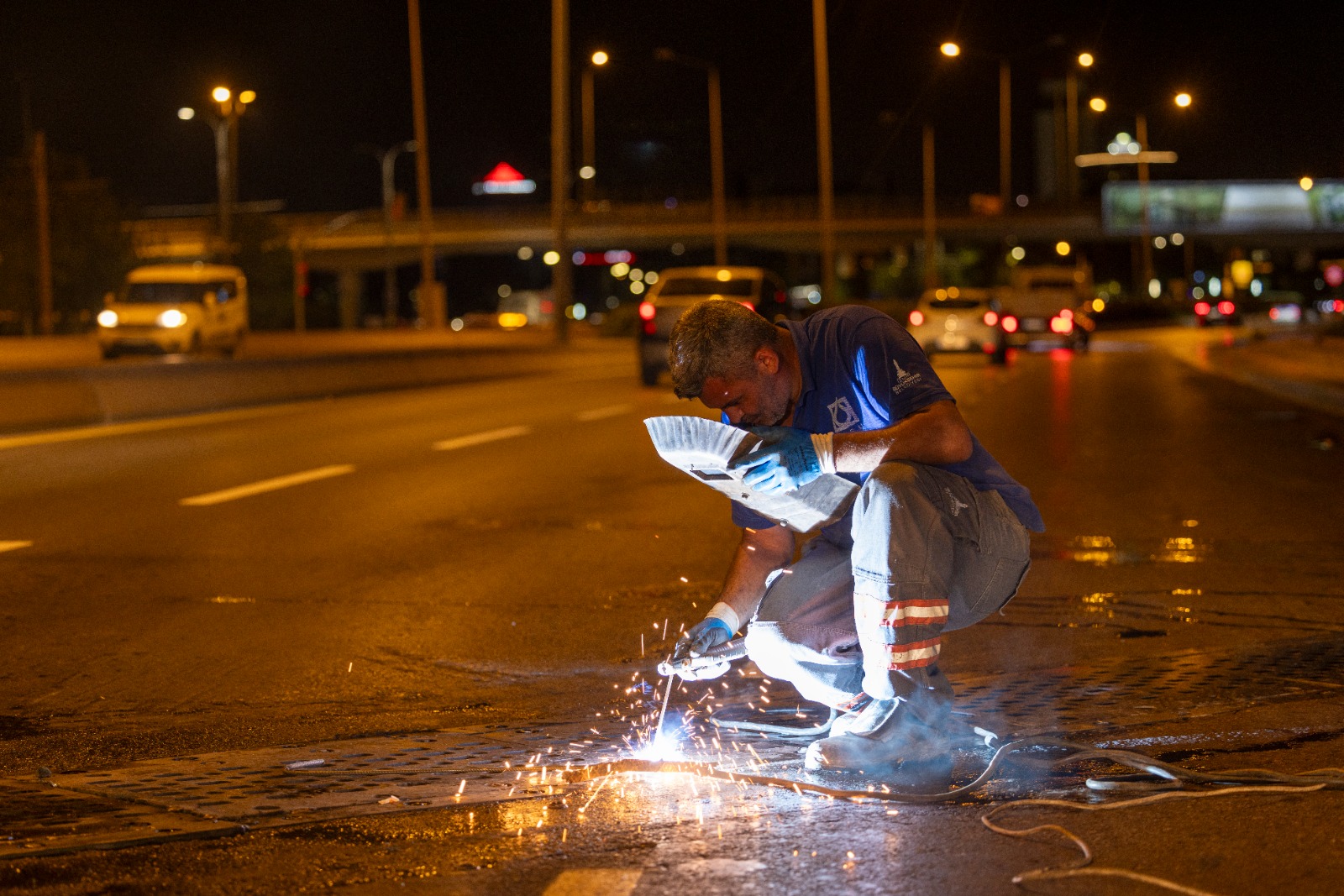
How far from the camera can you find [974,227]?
286 ft

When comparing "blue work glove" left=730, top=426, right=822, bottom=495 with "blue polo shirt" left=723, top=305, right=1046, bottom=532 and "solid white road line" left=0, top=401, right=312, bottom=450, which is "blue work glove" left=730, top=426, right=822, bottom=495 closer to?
"blue polo shirt" left=723, top=305, right=1046, bottom=532

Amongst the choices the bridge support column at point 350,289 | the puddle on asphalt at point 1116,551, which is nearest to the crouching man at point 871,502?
the puddle on asphalt at point 1116,551

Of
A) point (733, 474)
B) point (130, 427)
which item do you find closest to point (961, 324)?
point (130, 427)

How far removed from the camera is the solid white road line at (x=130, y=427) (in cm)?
1559

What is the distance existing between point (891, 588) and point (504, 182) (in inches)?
5459

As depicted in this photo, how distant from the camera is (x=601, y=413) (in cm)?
1894

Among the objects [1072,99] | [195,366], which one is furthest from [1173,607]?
[1072,99]

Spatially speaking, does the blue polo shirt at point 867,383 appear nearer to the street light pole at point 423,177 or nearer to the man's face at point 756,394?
the man's face at point 756,394

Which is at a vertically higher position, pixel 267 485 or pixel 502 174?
pixel 502 174

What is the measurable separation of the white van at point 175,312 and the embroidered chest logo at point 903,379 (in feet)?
94.4

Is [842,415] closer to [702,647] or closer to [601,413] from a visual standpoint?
[702,647]

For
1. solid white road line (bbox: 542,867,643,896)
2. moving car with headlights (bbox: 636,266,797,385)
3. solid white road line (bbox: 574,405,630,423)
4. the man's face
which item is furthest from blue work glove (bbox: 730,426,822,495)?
moving car with headlights (bbox: 636,266,797,385)

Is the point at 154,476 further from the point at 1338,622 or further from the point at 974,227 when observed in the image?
the point at 974,227

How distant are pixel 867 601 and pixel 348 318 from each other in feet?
277
